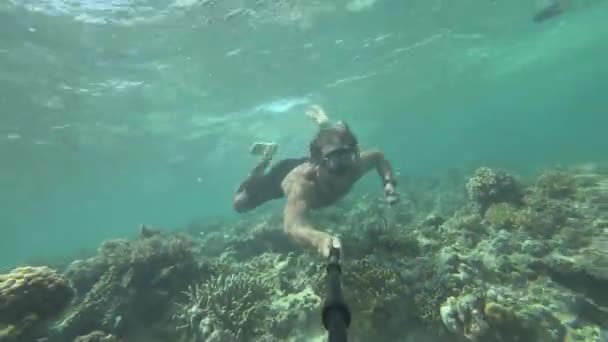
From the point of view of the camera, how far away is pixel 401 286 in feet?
Answer: 19.3

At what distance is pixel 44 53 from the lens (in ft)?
61.8

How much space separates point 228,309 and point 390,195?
10.4 ft

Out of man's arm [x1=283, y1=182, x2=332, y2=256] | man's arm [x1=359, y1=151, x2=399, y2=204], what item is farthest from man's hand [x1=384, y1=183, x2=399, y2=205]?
man's arm [x1=283, y1=182, x2=332, y2=256]

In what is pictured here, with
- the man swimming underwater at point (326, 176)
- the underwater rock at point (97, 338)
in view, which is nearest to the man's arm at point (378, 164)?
the man swimming underwater at point (326, 176)

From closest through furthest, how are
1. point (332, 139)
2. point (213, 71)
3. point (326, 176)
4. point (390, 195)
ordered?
point (390, 195) → point (332, 139) → point (326, 176) → point (213, 71)

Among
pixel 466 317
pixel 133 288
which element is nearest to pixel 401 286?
pixel 466 317

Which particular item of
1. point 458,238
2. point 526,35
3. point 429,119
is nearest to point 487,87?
point 429,119

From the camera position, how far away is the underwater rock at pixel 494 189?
10.2m

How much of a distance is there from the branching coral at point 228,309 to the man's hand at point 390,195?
2.54 m

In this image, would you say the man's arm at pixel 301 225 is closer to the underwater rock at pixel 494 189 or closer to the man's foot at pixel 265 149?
the man's foot at pixel 265 149

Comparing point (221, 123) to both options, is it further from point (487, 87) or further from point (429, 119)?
point (429, 119)

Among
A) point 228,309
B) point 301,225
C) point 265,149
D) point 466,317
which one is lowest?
point 228,309

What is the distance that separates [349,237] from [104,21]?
1519 centimetres

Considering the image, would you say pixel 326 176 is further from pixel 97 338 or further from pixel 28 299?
pixel 28 299
